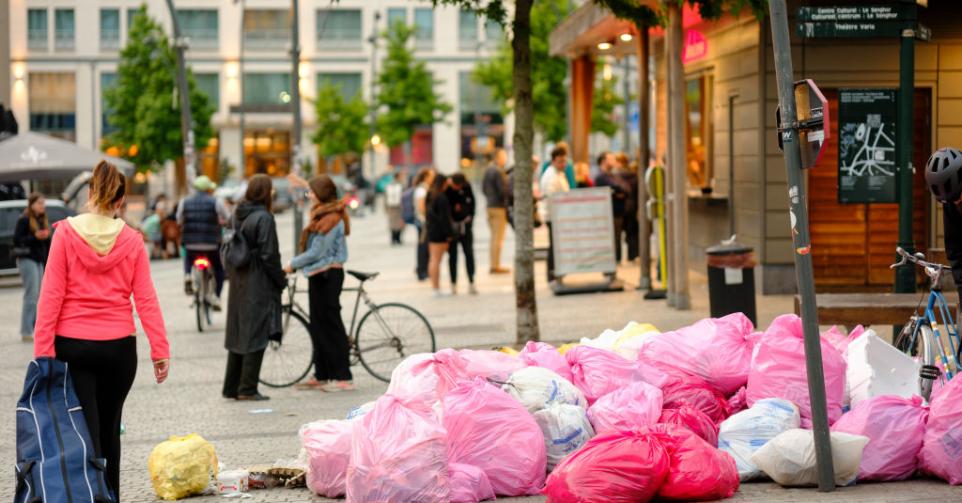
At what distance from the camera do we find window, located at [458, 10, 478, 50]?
8139cm

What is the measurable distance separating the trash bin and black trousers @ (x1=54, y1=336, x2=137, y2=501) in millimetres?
7313

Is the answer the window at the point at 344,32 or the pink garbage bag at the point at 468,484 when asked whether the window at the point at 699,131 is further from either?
the window at the point at 344,32

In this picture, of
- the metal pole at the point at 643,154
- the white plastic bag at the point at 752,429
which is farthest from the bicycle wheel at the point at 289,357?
the metal pole at the point at 643,154

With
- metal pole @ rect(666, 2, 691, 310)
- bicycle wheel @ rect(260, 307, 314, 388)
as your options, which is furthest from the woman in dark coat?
metal pole @ rect(666, 2, 691, 310)

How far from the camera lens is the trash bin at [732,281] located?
13.0 meters

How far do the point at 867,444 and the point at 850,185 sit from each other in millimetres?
6635

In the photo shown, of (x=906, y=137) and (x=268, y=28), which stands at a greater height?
(x=268, y=28)

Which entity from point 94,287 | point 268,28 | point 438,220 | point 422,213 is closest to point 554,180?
point 438,220

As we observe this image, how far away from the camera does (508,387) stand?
319 inches

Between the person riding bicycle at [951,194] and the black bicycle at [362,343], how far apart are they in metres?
5.29

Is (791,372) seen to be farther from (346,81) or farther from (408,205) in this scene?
(346,81)

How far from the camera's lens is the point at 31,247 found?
17047 millimetres

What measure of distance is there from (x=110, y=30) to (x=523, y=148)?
68848mm

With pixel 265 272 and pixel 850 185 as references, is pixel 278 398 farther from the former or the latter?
pixel 850 185
